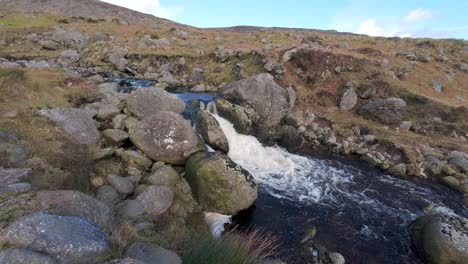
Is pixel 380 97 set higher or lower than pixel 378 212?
higher

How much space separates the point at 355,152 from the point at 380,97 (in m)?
7.83

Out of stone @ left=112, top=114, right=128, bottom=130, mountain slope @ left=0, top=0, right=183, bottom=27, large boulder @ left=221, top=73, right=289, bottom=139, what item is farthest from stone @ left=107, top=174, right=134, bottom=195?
mountain slope @ left=0, top=0, right=183, bottom=27

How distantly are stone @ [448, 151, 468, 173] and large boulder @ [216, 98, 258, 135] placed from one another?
12.3 m

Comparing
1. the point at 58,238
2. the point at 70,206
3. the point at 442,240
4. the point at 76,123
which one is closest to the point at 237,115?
the point at 76,123

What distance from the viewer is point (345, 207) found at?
48.3ft

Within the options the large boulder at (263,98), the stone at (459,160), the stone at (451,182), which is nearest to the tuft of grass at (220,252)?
the stone at (451,182)

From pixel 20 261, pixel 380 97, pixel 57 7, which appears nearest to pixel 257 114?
pixel 380 97

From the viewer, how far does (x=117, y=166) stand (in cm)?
1362

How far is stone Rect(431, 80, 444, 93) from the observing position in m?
A: 28.2

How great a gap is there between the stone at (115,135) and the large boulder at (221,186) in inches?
152

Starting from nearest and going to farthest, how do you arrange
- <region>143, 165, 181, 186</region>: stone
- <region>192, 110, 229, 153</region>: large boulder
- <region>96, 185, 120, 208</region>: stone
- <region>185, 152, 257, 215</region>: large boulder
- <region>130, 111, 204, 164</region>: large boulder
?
1. <region>96, 185, 120, 208</region>: stone
2. <region>185, 152, 257, 215</region>: large boulder
3. <region>143, 165, 181, 186</region>: stone
4. <region>130, 111, 204, 164</region>: large boulder
5. <region>192, 110, 229, 153</region>: large boulder

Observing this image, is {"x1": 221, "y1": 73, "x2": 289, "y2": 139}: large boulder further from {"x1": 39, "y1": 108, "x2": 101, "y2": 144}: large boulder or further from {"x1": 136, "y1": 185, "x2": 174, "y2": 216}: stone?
{"x1": 39, "y1": 108, "x2": 101, "y2": 144}: large boulder

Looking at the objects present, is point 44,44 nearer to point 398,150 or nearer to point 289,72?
point 289,72

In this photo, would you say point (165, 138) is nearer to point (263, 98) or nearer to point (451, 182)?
point (263, 98)
